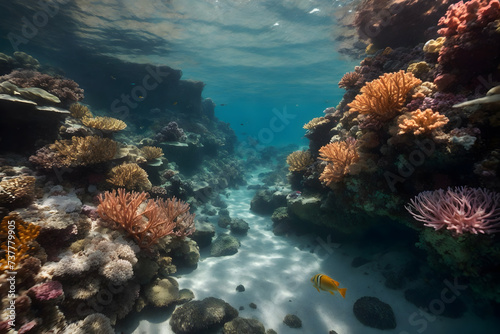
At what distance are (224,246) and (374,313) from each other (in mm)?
4852

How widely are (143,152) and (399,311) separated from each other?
9045 millimetres

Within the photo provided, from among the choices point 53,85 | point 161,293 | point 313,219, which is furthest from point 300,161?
point 53,85

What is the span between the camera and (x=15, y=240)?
307 centimetres

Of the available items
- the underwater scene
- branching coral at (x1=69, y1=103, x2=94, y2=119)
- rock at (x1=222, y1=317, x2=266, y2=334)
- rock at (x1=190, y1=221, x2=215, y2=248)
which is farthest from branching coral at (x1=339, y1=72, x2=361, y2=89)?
branching coral at (x1=69, y1=103, x2=94, y2=119)

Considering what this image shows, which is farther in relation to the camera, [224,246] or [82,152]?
[224,246]

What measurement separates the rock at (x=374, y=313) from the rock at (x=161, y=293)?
13.9 ft

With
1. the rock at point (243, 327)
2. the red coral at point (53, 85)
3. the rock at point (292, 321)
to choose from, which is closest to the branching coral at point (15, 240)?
the rock at point (243, 327)

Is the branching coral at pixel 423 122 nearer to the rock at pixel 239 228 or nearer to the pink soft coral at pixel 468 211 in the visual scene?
the pink soft coral at pixel 468 211

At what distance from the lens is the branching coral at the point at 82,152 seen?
541cm

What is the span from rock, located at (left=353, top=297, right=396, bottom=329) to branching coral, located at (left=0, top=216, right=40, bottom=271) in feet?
20.9

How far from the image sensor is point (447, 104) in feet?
13.4

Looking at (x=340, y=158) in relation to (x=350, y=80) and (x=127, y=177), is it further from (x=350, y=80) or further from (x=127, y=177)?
(x=127, y=177)

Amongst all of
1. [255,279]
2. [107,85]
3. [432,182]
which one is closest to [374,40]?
[432,182]

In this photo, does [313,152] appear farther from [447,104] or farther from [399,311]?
[399,311]
